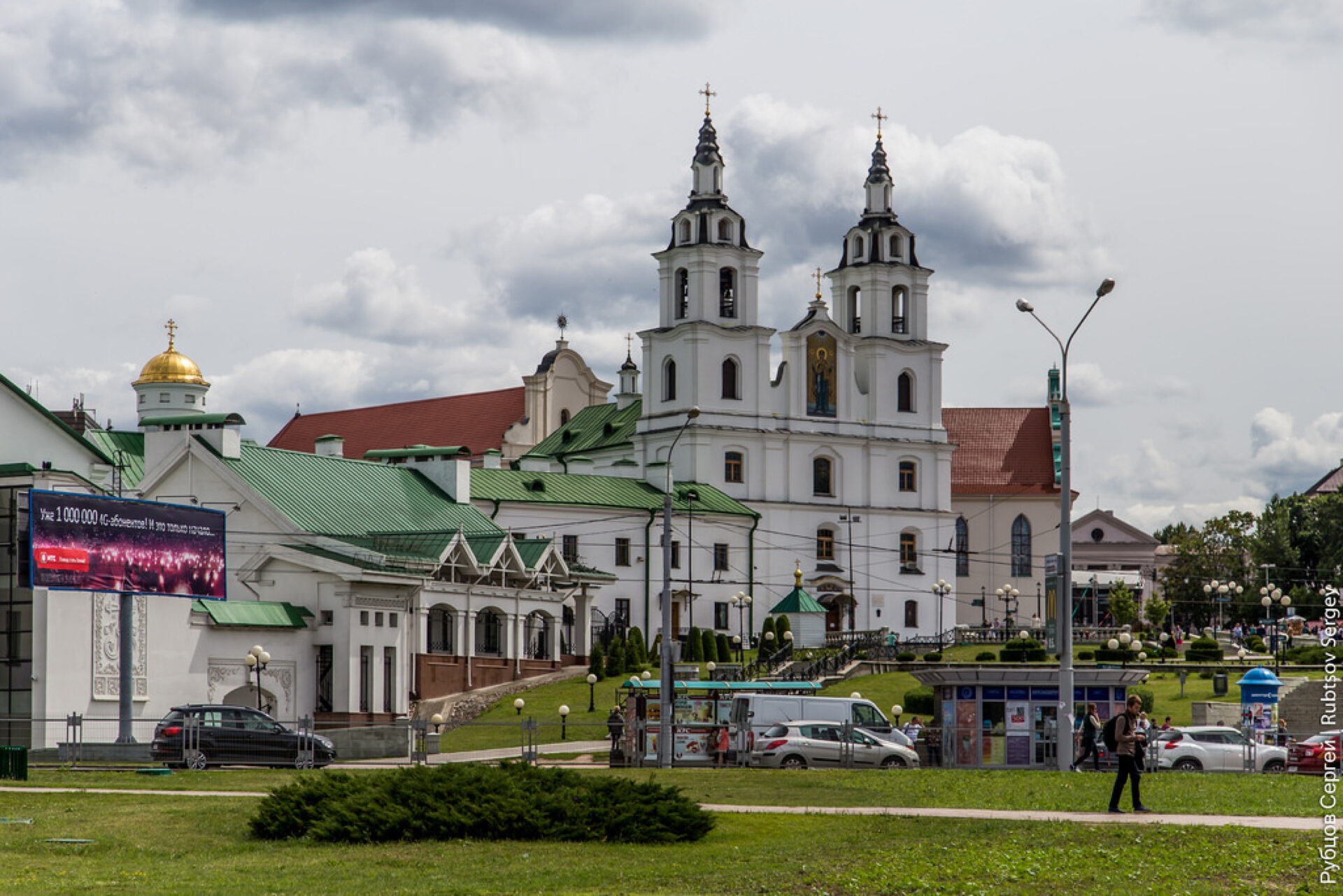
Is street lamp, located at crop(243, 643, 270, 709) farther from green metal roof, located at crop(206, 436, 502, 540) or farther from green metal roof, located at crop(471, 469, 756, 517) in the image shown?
green metal roof, located at crop(471, 469, 756, 517)

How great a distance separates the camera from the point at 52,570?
40094mm

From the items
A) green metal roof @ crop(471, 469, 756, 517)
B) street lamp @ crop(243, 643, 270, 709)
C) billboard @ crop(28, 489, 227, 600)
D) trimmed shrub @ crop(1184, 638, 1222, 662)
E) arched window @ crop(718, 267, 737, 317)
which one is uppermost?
arched window @ crop(718, 267, 737, 317)

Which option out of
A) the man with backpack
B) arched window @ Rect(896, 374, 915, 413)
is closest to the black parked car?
the man with backpack

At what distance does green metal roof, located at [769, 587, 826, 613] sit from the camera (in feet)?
264

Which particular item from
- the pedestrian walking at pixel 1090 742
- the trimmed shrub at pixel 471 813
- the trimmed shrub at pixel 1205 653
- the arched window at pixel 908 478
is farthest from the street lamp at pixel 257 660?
the arched window at pixel 908 478

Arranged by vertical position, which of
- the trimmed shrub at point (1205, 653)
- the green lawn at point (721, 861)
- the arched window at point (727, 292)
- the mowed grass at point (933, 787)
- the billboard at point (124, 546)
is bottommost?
the mowed grass at point (933, 787)

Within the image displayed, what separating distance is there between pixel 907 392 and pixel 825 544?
417 inches

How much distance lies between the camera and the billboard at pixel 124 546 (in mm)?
40094

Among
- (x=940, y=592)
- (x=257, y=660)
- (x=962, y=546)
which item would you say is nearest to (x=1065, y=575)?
(x=257, y=660)

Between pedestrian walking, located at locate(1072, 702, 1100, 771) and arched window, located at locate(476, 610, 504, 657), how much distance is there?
28575 millimetres

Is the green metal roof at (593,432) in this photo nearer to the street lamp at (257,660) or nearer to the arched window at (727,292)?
the arched window at (727,292)

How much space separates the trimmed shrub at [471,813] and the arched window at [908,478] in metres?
73.3

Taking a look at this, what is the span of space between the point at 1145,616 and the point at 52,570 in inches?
2881

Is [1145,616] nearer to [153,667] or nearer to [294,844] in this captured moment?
[153,667]
